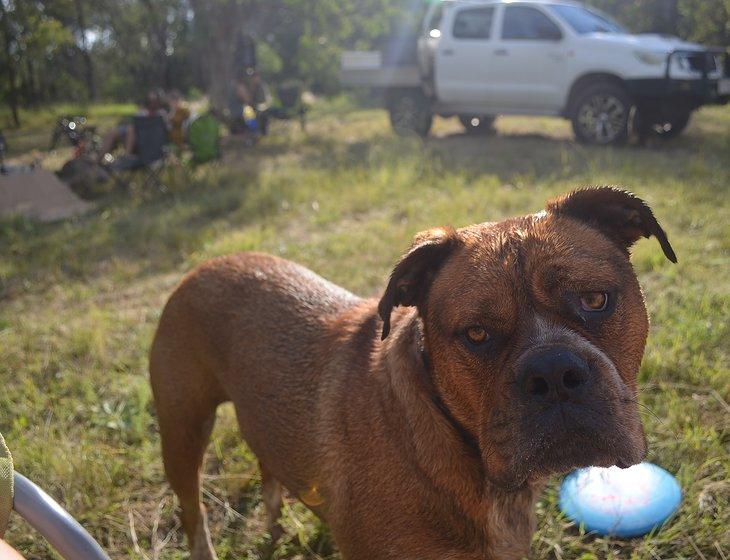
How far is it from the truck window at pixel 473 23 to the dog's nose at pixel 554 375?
36.3ft

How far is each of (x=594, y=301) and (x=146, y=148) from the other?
939 centimetres

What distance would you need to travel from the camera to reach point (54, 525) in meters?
1.47

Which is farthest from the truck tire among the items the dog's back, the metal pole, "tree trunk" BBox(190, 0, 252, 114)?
the metal pole

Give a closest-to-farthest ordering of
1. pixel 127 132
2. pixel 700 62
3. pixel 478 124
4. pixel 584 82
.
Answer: pixel 700 62, pixel 584 82, pixel 127 132, pixel 478 124

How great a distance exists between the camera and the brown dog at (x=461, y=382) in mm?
1778

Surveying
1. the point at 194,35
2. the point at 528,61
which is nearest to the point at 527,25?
the point at 528,61

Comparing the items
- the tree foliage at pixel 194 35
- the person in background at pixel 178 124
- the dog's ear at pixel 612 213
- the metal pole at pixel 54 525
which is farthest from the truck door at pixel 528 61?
the metal pole at pixel 54 525

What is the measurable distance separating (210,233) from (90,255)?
130cm

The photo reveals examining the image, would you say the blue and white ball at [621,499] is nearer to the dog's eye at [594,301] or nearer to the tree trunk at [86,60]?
the dog's eye at [594,301]

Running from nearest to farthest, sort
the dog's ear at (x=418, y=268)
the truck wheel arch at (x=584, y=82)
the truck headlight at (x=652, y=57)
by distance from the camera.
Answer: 1. the dog's ear at (x=418, y=268)
2. the truck headlight at (x=652, y=57)
3. the truck wheel arch at (x=584, y=82)

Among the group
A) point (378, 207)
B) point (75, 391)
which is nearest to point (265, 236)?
point (378, 207)

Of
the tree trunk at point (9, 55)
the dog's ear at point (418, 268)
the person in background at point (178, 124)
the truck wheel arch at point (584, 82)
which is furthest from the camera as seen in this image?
the tree trunk at point (9, 55)

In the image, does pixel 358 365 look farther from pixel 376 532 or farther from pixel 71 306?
pixel 71 306

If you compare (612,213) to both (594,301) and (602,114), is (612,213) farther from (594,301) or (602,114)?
(602,114)
